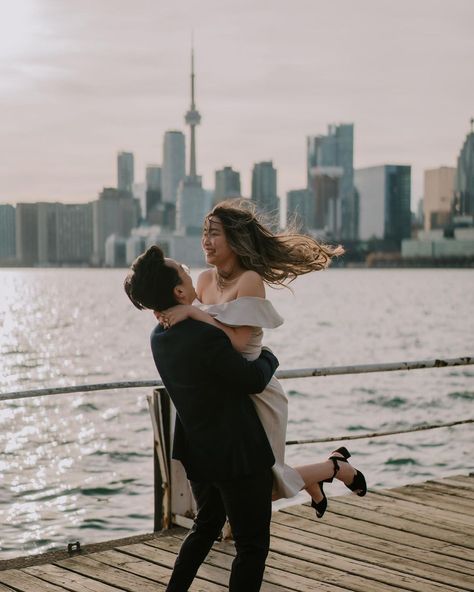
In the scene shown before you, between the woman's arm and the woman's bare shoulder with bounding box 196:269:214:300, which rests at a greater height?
the woman's bare shoulder with bounding box 196:269:214:300

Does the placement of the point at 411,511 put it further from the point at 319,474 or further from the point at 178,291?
the point at 178,291

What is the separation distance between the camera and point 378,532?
5.91 m

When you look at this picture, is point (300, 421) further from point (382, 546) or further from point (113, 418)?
point (382, 546)

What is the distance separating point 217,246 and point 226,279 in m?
0.15

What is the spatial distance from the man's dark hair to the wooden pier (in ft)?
5.93

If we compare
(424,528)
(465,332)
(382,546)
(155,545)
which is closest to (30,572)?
(155,545)

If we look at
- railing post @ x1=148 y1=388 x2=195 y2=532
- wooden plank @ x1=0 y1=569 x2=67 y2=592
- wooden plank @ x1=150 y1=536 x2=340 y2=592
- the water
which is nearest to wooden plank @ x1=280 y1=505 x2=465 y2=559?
wooden plank @ x1=150 y1=536 x2=340 y2=592

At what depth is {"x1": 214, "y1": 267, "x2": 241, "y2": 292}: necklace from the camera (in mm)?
3973

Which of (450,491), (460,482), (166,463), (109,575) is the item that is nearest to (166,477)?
(166,463)

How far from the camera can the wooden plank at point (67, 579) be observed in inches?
193

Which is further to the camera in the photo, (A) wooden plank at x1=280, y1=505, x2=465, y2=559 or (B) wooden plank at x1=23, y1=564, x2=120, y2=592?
(A) wooden plank at x1=280, y1=505, x2=465, y2=559

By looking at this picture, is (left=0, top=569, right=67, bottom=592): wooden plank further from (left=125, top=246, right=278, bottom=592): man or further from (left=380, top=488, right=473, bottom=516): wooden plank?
(left=380, top=488, right=473, bottom=516): wooden plank

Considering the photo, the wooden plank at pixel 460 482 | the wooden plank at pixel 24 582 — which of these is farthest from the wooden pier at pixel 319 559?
the wooden plank at pixel 460 482

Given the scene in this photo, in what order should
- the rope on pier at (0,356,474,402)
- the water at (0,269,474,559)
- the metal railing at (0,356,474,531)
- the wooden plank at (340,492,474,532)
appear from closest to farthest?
the rope on pier at (0,356,474,402)
the metal railing at (0,356,474,531)
the wooden plank at (340,492,474,532)
the water at (0,269,474,559)
